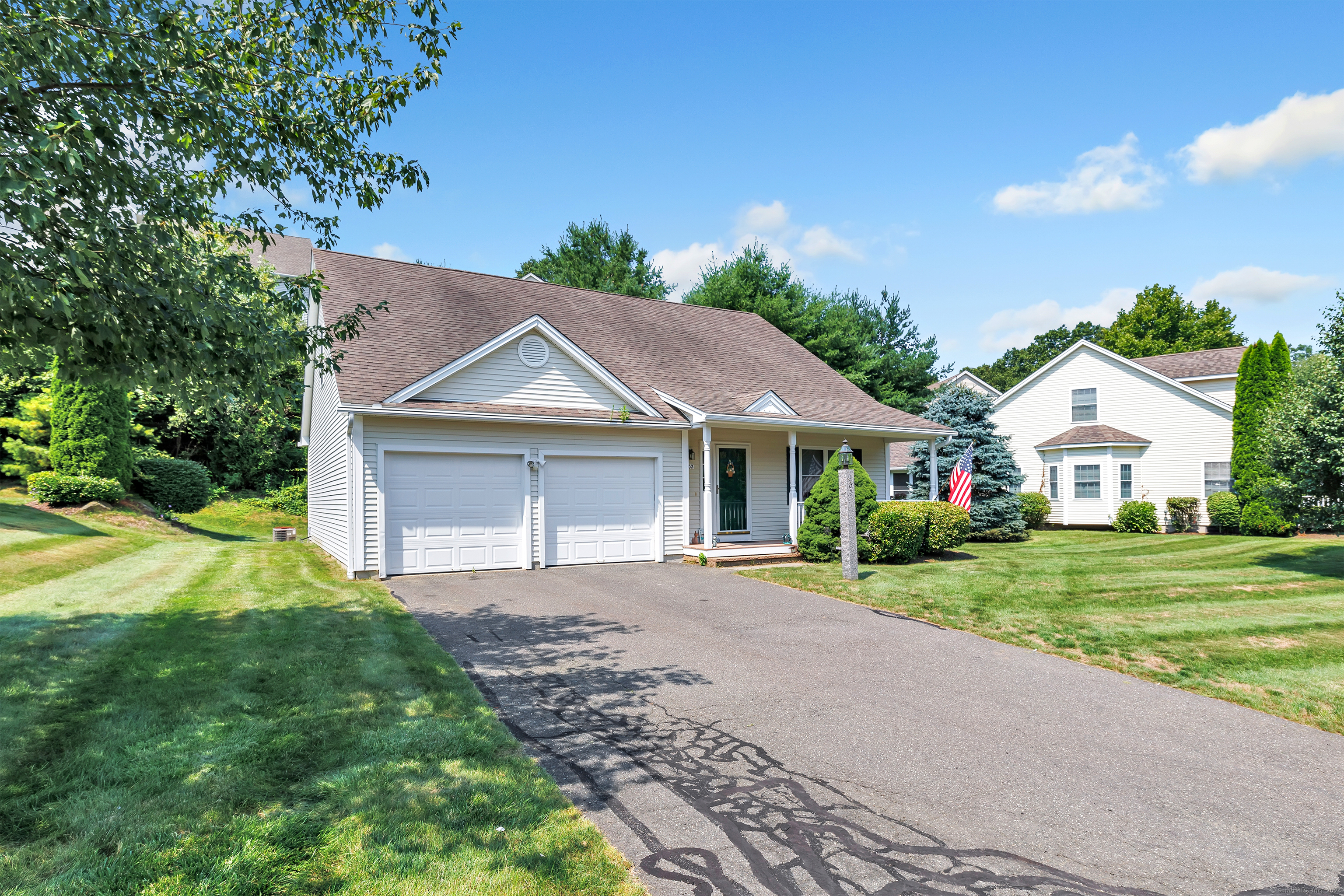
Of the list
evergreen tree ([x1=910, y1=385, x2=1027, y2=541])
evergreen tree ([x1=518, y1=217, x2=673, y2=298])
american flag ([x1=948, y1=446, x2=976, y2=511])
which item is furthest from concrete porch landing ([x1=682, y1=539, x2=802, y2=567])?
evergreen tree ([x1=518, y1=217, x2=673, y2=298])

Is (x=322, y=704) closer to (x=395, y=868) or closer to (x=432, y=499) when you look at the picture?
(x=395, y=868)

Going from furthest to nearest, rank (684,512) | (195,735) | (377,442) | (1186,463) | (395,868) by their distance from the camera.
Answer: (1186,463), (684,512), (377,442), (195,735), (395,868)

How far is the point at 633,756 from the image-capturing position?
4.38m

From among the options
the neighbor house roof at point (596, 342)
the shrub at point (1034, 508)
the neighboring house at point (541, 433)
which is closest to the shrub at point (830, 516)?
the neighboring house at point (541, 433)

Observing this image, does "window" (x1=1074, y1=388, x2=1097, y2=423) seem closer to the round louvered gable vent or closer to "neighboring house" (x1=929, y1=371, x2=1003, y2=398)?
"neighboring house" (x1=929, y1=371, x2=1003, y2=398)

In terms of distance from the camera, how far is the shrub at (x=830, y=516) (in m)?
13.7

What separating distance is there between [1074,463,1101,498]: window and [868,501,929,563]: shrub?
14.2 m

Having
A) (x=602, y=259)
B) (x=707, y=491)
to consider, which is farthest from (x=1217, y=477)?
(x=602, y=259)

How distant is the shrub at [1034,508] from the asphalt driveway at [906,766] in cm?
1770

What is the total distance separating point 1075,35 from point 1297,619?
29.7 feet

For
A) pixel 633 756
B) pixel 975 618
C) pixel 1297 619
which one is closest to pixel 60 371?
pixel 633 756

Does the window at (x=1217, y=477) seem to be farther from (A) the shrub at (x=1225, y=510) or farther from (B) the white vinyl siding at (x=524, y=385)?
(B) the white vinyl siding at (x=524, y=385)

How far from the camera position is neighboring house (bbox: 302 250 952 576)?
1203 cm

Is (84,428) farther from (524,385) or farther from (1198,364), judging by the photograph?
(1198,364)
